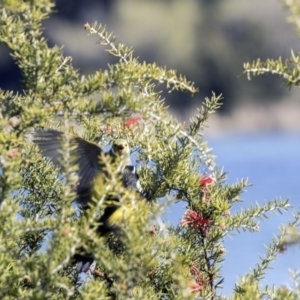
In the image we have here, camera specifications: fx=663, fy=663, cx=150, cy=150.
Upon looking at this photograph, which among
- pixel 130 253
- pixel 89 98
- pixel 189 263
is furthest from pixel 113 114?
pixel 189 263

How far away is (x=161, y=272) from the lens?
2.93 feet

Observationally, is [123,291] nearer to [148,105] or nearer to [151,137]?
[148,105]

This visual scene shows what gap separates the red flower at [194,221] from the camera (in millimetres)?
906

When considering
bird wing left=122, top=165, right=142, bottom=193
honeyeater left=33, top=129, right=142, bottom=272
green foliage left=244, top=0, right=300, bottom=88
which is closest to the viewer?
green foliage left=244, top=0, right=300, bottom=88

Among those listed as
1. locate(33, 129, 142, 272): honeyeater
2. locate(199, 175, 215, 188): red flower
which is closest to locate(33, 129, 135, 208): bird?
locate(33, 129, 142, 272): honeyeater

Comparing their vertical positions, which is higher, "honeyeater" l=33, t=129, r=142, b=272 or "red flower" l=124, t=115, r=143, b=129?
"red flower" l=124, t=115, r=143, b=129

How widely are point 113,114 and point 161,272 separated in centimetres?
31

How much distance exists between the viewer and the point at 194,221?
91 cm

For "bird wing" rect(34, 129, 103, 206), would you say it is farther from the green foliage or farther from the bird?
the green foliage

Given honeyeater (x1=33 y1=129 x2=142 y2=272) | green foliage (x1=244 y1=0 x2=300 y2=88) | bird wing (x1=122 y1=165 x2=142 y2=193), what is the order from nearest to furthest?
green foliage (x1=244 y1=0 x2=300 y2=88) < honeyeater (x1=33 y1=129 x2=142 y2=272) < bird wing (x1=122 y1=165 x2=142 y2=193)

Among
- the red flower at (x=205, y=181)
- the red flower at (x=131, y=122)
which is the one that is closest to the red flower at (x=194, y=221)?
the red flower at (x=205, y=181)

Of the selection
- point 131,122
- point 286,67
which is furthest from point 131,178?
point 286,67

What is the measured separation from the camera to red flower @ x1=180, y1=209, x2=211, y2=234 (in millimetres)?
906

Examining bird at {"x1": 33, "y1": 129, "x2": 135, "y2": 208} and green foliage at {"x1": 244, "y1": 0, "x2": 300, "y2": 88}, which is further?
bird at {"x1": 33, "y1": 129, "x2": 135, "y2": 208}
